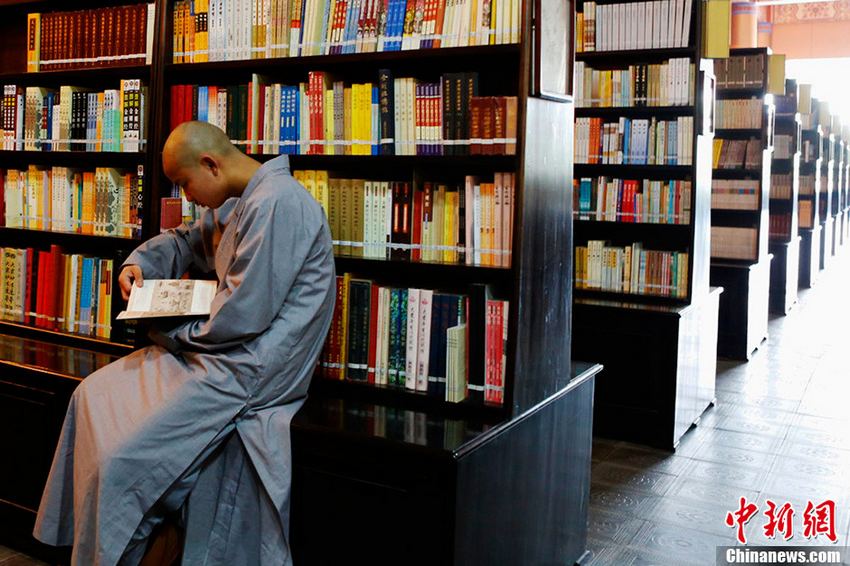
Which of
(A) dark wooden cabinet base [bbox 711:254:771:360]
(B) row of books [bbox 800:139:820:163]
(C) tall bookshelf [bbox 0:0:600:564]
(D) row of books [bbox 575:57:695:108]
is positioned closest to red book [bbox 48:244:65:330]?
(C) tall bookshelf [bbox 0:0:600:564]

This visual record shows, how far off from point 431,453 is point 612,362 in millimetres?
2723

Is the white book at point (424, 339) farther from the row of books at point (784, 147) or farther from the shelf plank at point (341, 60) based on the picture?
the row of books at point (784, 147)

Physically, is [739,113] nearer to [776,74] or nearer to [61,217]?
[776,74]

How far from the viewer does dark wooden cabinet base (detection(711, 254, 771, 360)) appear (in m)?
6.98

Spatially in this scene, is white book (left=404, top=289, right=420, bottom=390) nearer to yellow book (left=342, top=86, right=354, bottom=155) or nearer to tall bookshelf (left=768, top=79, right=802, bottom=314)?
yellow book (left=342, top=86, right=354, bottom=155)

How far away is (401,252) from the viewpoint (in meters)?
2.89

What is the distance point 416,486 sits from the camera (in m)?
2.38

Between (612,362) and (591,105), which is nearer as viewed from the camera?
(612,362)

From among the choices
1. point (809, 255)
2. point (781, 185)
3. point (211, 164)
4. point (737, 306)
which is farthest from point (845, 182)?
point (211, 164)

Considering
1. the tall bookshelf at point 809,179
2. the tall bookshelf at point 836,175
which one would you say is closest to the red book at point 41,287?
the tall bookshelf at point 809,179

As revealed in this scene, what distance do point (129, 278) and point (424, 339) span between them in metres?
0.95

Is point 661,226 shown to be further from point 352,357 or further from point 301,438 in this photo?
point 301,438

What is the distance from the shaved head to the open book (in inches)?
14.1

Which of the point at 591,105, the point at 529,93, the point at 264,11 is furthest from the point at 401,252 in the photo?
the point at 591,105
